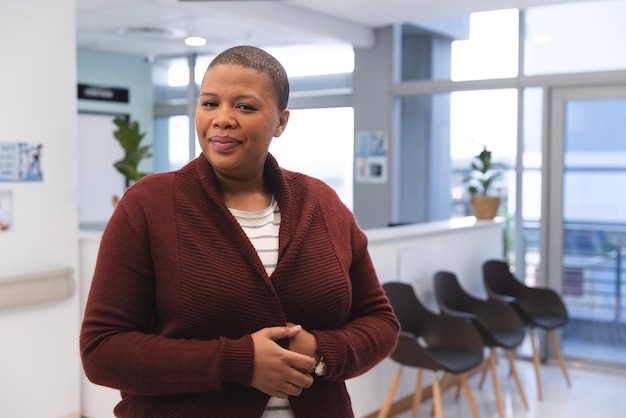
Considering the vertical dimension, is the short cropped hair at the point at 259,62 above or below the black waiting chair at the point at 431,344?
above

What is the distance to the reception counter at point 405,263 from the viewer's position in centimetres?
406

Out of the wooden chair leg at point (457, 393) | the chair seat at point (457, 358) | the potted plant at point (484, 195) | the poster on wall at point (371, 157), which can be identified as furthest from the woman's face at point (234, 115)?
the poster on wall at point (371, 157)

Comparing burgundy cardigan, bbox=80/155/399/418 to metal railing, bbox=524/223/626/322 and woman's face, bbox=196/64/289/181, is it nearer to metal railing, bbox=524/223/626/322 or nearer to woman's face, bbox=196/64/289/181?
woman's face, bbox=196/64/289/181

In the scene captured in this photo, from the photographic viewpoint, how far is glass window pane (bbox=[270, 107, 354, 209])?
7625 mm

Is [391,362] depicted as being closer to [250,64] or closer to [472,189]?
[472,189]

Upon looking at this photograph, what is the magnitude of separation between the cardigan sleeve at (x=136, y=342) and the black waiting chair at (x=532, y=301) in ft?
13.5

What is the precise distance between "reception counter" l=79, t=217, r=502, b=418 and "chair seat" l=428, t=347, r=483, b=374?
0.38 meters

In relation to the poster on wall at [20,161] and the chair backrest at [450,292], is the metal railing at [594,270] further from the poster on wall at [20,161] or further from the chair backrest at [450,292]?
the poster on wall at [20,161]

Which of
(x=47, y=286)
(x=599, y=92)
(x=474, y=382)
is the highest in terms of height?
(x=599, y=92)

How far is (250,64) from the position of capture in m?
1.32

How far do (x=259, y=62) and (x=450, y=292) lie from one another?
367cm

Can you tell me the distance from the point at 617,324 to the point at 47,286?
14.7ft

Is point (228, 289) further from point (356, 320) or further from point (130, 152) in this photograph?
point (130, 152)

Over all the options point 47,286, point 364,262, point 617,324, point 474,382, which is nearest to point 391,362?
point 474,382
